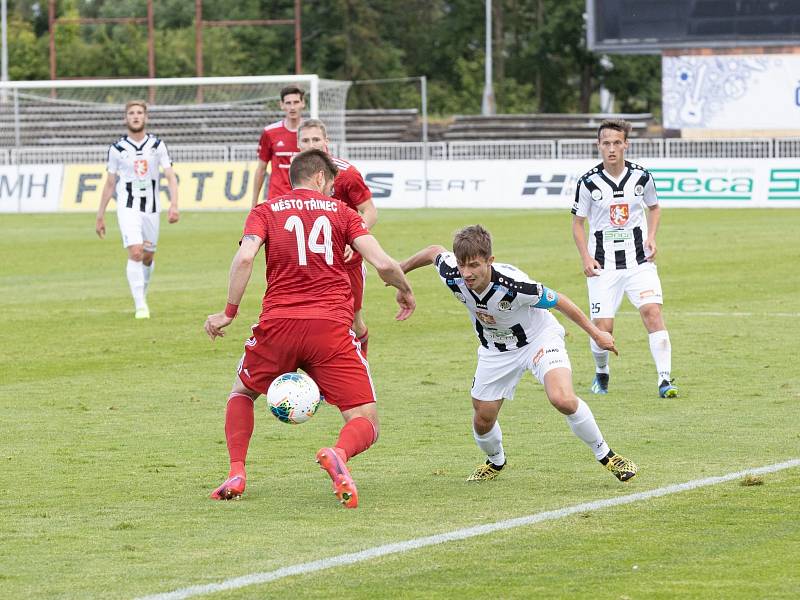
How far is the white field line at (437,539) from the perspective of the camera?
5.75 metres

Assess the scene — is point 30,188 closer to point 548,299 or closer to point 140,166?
point 140,166

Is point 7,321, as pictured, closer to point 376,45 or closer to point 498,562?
point 498,562

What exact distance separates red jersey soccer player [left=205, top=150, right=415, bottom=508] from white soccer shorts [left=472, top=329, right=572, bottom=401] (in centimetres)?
64

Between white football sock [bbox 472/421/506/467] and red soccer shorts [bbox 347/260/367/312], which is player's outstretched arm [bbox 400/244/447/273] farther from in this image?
red soccer shorts [bbox 347/260/367/312]

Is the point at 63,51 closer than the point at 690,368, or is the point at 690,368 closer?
the point at 690,368

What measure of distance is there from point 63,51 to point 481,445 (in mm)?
58797

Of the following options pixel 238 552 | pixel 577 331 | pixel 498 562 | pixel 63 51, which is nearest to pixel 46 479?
pixel 238 552

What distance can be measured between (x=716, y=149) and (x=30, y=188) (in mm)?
16221

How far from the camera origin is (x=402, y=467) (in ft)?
27.5

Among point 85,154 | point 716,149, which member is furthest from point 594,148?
point 85,154

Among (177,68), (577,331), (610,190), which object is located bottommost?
(577,331)

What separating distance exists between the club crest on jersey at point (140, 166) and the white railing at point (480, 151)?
61.0 feet

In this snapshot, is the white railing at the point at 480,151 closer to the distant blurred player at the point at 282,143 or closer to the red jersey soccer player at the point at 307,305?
the distant blurred player at the point at 282,143

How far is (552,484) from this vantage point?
777cm
